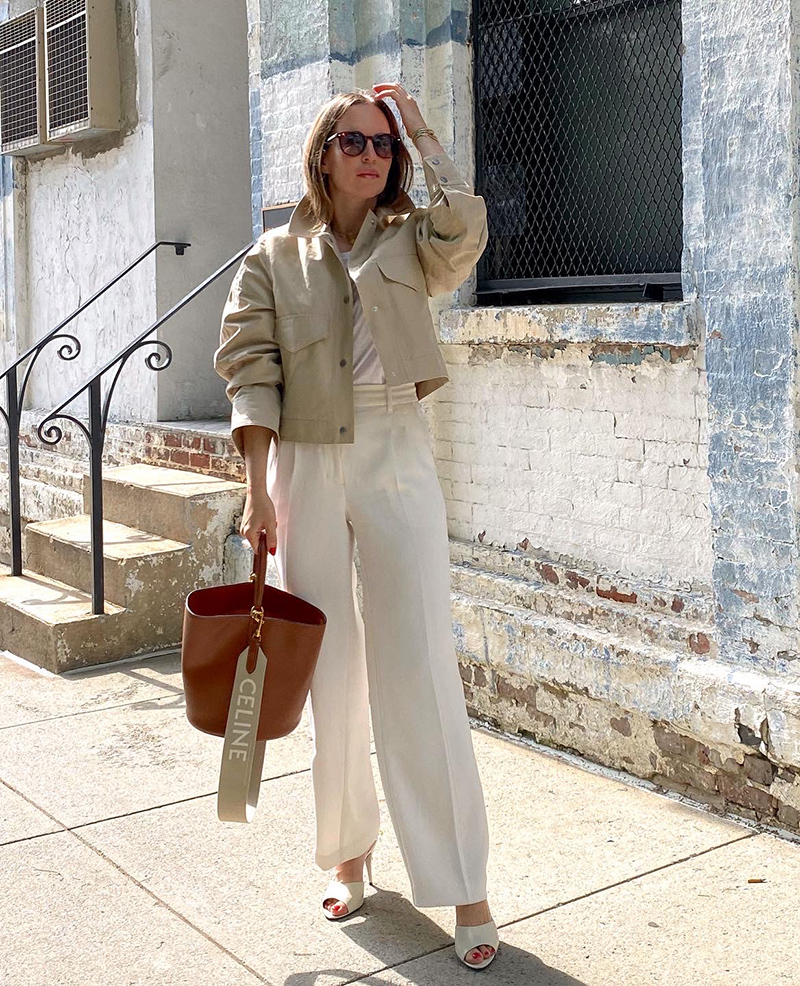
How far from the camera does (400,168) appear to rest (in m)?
2.85

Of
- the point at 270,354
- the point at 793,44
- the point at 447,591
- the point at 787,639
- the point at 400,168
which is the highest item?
the point at 793,44

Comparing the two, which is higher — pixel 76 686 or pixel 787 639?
pixel 787 639

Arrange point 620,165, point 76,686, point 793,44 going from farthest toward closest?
point 76,686
point 620,165
point 793,44

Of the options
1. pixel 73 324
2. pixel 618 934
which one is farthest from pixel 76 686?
pixel 73 324

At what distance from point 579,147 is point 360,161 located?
65.5 inches

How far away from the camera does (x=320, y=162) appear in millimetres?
2777

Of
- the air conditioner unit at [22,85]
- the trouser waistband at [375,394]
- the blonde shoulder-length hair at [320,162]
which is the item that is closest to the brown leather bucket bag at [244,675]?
the trouser waistband at [375,394]

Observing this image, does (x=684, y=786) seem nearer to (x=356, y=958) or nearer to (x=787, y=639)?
(x=787, y=639)

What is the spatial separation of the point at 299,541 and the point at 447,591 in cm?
36

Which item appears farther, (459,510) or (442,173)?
(459,510)

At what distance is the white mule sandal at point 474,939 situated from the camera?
272 centimetres

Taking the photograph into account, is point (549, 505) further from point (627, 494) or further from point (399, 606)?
point (399, 606)

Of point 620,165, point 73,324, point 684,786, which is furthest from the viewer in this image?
point 73,324

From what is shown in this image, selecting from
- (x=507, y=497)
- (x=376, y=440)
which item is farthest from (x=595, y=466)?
(x=376, y=440)
